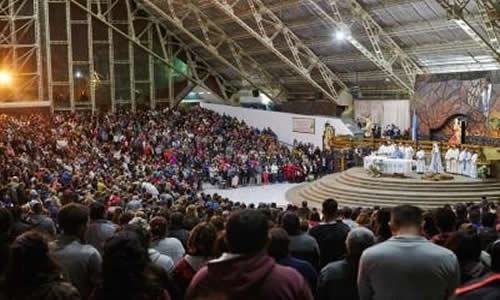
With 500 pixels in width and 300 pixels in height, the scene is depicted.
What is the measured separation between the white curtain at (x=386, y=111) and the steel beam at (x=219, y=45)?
538 centimetres

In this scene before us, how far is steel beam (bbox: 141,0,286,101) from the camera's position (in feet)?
90.9

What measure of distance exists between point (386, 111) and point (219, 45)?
8.61m

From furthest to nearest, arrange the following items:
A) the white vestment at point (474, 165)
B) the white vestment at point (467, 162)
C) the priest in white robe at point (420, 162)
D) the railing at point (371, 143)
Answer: the railing at point (371, 143) < the priest in white robe at point (420, 162) < the white vestment at point (467, 162) < the white vestment at point (474, 165)

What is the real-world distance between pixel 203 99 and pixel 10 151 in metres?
14.9

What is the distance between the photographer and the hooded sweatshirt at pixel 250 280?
249 centimetres

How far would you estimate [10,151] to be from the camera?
21.1m

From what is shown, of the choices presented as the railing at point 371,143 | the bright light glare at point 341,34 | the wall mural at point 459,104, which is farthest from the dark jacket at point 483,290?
the bright light glare at point 341,34

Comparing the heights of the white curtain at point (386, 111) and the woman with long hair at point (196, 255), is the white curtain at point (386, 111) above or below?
above

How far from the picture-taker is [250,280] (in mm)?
2490

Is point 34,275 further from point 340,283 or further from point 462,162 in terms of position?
point 462,162

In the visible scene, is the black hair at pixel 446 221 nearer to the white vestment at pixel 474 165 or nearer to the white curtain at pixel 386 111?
the white vestment at pixel 474 165

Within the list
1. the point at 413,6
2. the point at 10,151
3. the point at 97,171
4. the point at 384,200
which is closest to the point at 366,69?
the point at 413,6

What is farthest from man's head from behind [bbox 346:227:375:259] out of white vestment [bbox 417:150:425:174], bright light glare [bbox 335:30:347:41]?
bright light glare [bbox 335:30:347:41]

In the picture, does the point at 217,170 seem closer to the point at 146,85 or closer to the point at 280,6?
the point at 280,6
